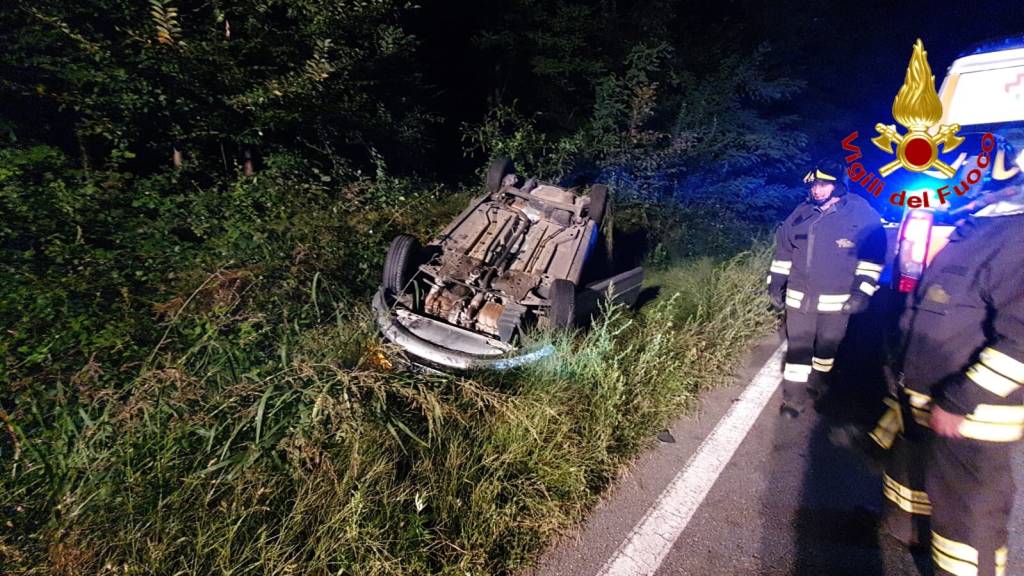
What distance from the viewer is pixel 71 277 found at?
9.48 ft

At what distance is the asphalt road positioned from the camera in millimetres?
1927

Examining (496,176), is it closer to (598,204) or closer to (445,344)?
(598,204)

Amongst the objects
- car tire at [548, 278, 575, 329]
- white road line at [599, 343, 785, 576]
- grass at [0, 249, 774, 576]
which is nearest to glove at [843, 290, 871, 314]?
white road line at [599, 343, 785, 576]

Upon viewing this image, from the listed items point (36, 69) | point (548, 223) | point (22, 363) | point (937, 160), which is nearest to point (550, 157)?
point (548, 223)

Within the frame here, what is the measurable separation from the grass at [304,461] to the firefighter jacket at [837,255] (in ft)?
4.62

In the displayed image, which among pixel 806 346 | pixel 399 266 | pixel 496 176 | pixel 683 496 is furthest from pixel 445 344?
pixel 806 346

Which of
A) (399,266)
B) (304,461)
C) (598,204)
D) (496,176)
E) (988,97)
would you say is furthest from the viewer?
(496,176)

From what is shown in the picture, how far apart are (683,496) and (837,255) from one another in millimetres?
1919

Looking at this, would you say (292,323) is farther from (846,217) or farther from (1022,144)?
(1022,144)

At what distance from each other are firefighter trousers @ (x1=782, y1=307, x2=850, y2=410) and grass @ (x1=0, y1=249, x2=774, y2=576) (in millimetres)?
1104

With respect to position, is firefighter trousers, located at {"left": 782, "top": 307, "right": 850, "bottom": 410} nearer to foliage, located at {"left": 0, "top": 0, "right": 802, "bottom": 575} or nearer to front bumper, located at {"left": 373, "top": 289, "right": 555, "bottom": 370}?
foliage, located at {"left": 0, "top": 0, "right": 802, "bottom": 575}

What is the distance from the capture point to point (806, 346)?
3.14 metres

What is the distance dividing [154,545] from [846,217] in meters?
3.93

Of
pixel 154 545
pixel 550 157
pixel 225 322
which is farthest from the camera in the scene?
pixel 550 157
